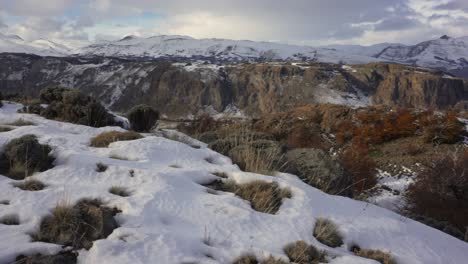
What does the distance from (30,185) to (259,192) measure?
8.64ft

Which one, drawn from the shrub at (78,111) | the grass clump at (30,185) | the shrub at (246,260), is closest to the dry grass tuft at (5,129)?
the shrub at (78,111)

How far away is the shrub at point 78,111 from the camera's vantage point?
8.80 m

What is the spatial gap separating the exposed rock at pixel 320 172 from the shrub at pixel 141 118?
14.3ft

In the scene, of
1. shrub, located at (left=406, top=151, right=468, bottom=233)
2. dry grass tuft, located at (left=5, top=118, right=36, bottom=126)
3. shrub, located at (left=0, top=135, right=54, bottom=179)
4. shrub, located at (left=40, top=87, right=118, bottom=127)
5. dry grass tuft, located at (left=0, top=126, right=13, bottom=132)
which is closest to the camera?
shrub, located at (left=0, top=135, right=54, bottom=179)

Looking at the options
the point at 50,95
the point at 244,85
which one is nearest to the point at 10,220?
the point at 50,95

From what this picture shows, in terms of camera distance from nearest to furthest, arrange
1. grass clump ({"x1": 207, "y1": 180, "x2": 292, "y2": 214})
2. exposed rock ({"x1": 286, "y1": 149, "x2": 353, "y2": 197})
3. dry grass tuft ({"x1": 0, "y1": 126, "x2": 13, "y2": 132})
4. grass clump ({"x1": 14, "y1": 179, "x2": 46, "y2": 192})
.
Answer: grass clump ({"x1": 14, "y1": 179, "x2": 46, "y2": 192}), grass clump ({"x1": 207, "y1": 180, "x2": 292, "y2": 214}), exposed rock ({"x1": 286, "y1": 149, "x2": 353, "y2": 197}), dry grass tuft ({"x1": 0, "y1": 126, "x2": 13, "y2": 132})

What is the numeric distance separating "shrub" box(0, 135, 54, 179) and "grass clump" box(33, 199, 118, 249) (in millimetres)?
1310

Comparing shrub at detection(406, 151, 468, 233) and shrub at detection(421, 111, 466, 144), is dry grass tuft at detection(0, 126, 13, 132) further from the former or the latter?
shrub at detection(421, 111, 466, 144)

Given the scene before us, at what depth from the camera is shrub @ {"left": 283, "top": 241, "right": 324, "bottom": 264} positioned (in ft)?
11.6

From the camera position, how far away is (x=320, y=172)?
20.8 ft

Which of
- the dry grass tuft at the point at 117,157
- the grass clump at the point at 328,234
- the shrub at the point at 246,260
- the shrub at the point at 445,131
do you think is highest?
the dry grass tuft at the point at 117,157

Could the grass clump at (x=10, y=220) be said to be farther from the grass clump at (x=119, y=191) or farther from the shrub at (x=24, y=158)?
the shrub at (x=24, y=158)

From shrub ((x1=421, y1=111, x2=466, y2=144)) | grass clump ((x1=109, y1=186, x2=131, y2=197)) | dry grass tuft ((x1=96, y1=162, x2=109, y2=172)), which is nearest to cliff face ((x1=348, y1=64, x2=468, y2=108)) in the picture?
shrub ((x1=421, y1=111, x2=466, y2=144))

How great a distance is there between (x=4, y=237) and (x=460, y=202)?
393 inches
